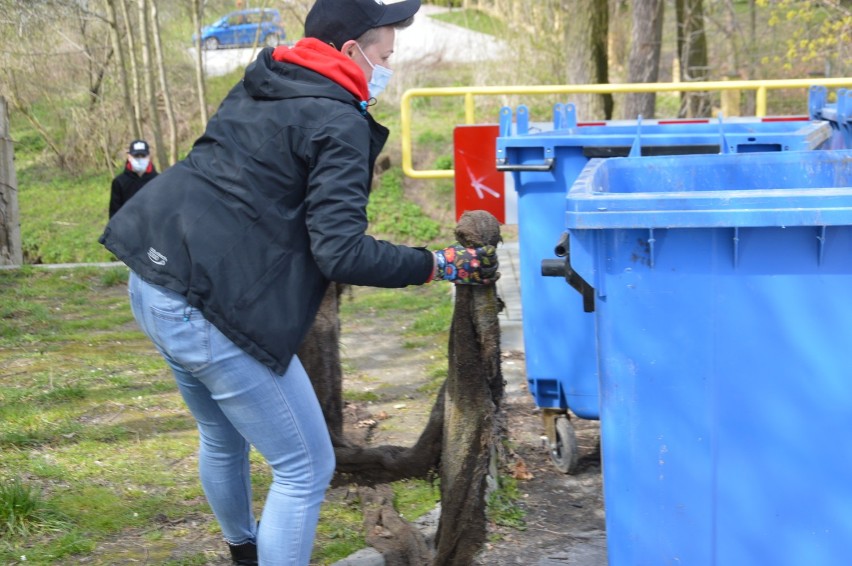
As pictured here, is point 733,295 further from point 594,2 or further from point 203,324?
point 594,2

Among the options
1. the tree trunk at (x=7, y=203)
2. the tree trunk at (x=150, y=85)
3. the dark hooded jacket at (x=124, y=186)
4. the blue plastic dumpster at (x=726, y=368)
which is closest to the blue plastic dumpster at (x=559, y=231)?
the blue plastic dumpster at (x=726, y=368)

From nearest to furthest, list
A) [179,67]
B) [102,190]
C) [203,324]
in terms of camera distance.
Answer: [203,324] → [102,190] → [179,67]

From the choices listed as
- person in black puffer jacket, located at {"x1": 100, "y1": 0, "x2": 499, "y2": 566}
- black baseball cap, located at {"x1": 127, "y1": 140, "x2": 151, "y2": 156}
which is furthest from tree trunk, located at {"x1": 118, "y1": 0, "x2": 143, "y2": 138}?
person in black puffer jacket, located at {"x1": 100, "y1": 0, "x2": 499, "y2": 566}

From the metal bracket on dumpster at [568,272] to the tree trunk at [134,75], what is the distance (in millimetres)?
13960

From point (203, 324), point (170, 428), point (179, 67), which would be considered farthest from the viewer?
point (179, 67)

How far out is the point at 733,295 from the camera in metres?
2.30

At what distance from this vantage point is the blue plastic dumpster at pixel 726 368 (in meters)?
2.26

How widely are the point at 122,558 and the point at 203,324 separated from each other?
1436mm

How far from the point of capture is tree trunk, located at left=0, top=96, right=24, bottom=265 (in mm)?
10047

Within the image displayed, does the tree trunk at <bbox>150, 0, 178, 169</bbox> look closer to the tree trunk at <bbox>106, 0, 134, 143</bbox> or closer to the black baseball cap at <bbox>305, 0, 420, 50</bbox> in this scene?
the tree trunk at <bbox>106, 0, 134, 143</bbox>

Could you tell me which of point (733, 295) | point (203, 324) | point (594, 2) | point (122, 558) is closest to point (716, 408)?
point (733, 295)

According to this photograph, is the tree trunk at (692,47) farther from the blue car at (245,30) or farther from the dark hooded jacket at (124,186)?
the dark hooded jacket at (124,186)

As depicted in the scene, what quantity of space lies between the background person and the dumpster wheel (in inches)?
242

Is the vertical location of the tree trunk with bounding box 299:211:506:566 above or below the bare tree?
below
